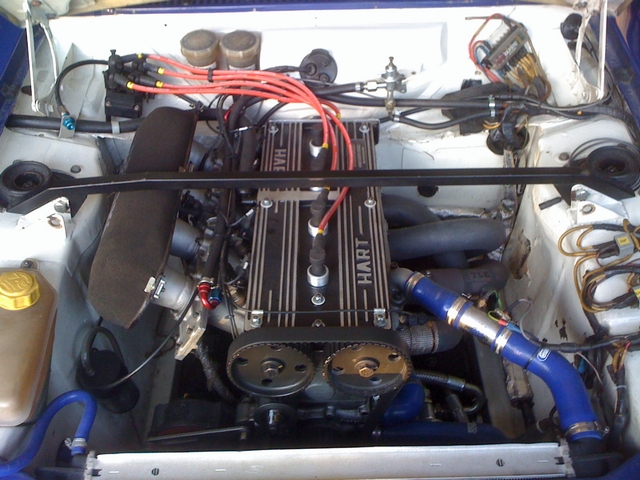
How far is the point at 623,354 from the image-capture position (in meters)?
1.19

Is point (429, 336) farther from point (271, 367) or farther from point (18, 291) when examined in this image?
point (18, 291)

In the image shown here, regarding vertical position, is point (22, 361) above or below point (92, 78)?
below

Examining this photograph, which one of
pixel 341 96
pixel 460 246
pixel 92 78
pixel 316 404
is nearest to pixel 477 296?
pixel 460 246

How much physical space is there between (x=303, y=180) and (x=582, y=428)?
31.5 inches

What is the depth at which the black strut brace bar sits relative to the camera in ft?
4.12

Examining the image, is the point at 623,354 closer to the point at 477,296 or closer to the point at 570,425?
the point at 570,425

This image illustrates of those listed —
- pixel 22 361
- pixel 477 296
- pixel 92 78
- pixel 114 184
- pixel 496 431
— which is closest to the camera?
pixel 22 361

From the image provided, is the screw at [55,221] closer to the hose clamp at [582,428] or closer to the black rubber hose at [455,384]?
the black rubber hose at [455,384]

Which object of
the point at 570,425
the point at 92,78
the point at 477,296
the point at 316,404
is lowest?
the point at 570,425

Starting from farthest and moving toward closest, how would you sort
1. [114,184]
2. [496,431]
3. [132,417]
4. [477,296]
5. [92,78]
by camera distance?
[92,78], [132,417], [477,296], [496,431], [114,184]

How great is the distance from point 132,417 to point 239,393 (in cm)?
35

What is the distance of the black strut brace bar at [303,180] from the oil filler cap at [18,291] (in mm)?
225

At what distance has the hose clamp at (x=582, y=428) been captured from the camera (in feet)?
3.78

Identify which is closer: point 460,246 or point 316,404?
point 316,404
